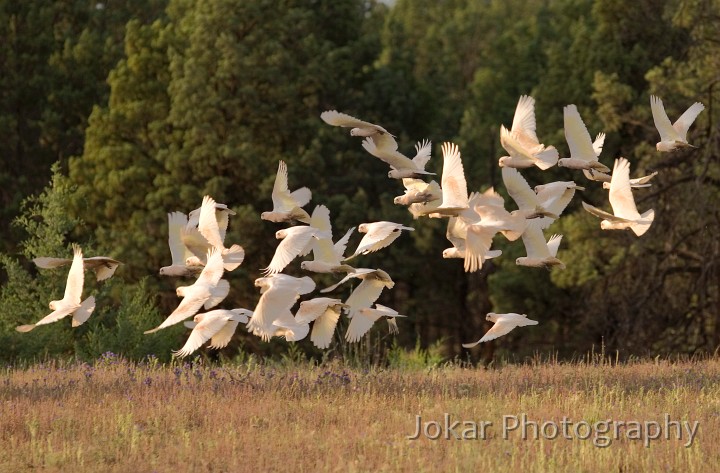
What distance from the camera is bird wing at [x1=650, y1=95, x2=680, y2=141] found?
1119cm

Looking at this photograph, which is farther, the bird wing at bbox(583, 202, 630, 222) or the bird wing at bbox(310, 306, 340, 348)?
the bird wing at bbox(310, 306, 340, 348)

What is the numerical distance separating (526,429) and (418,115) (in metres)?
26.7

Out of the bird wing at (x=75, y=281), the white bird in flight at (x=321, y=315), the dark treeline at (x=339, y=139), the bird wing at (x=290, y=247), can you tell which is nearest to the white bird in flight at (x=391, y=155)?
the bird wing at (x=290, y=247)

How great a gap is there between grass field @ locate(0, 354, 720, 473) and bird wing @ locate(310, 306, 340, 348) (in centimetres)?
A: 46

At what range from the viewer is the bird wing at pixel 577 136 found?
424 inches

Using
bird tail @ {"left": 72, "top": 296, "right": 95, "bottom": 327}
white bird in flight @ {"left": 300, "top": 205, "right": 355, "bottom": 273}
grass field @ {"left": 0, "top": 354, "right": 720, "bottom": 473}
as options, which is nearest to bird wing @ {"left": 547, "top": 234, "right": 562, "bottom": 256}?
grass field @ {"left": 0, "top": 354, "right": 720, "bottom": 473}

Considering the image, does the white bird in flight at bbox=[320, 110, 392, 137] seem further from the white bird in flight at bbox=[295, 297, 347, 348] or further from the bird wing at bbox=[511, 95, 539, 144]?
the white bird in flight at bbox=[295, 297, 347, 348]

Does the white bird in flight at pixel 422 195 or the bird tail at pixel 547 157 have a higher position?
the bird tail at pixel 547 157

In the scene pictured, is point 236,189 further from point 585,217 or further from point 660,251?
point 660,251

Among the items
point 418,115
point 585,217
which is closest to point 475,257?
point 585,217

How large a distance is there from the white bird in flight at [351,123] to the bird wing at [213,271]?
1.48 meters

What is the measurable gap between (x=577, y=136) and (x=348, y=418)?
3.03 meters

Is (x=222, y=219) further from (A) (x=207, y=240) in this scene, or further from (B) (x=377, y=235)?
(B) (x=377, y=235)

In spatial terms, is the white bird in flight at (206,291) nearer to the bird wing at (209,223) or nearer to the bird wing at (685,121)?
the bird wing at (209,223)
